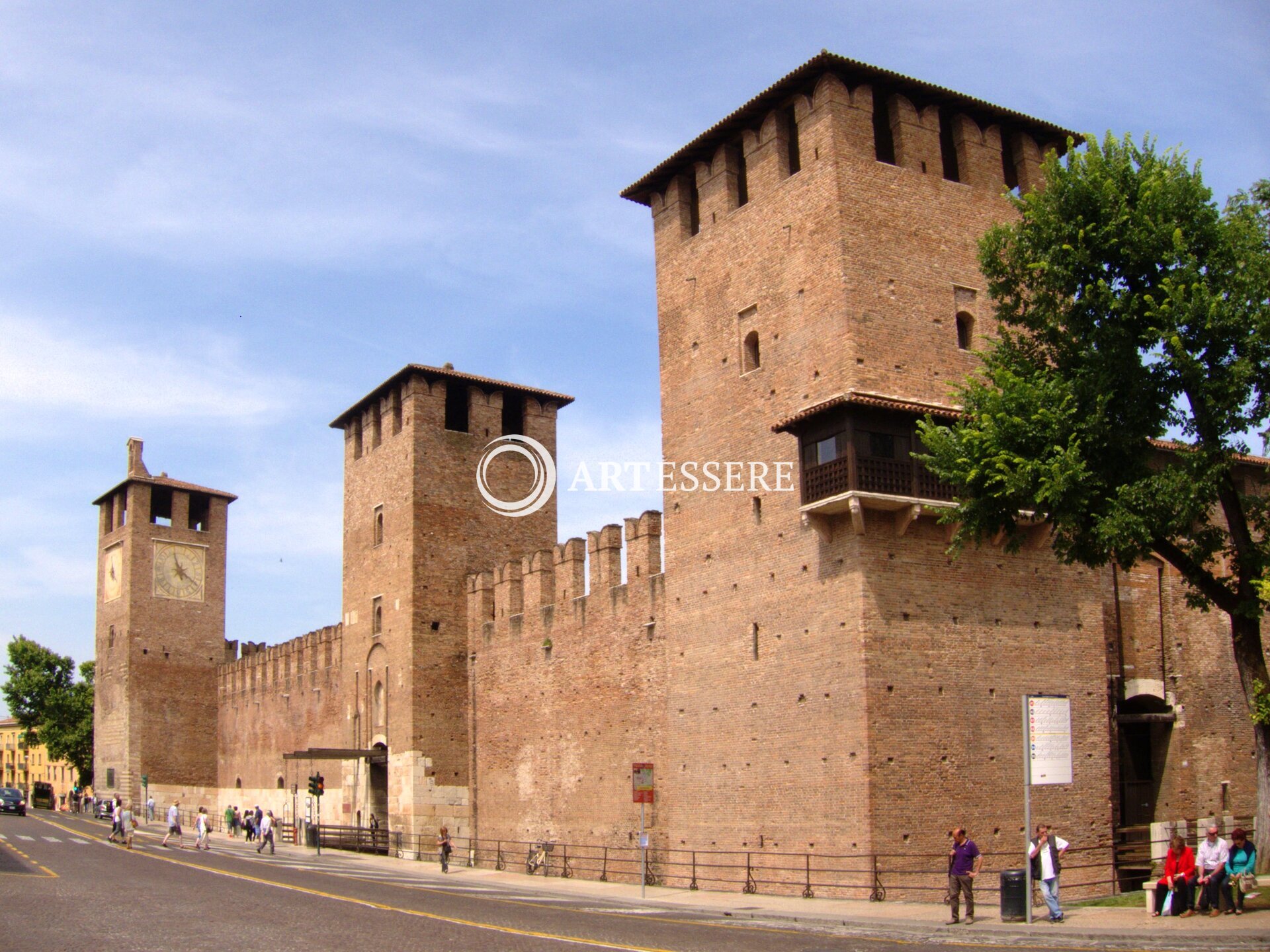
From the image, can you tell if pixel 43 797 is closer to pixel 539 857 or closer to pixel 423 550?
pixel 423 550

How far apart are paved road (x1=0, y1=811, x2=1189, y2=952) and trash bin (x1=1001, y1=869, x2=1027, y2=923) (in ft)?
7.90

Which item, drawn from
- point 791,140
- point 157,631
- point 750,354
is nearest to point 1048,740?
point 750,354

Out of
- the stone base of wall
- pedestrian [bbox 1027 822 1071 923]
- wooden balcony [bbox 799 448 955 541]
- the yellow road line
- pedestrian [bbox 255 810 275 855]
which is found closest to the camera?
pedestrian [bbox 1027 822 1071 923]

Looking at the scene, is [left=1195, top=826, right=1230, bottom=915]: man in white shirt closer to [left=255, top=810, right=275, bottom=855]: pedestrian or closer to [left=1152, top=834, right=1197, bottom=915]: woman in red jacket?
[left=1152, top=834, right=1197, bottom=915]: woman in red jacket

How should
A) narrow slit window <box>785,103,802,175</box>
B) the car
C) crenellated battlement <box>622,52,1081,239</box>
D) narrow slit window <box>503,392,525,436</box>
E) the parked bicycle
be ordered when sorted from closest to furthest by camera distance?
crenellated battlement <box>622,52,1081,239</box>
narrow slit window <box>785,103,802,175</box>
the parked bicycle
narrow slit window <box>503,392,525,436</box>
the car

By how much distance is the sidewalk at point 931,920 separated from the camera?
47.5 ft

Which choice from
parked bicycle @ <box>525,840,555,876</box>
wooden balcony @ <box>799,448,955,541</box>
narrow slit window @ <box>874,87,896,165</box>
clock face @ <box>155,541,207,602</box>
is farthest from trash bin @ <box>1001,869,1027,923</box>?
clock face @ <box>155,541,207,602</box>

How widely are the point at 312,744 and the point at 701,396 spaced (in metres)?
22.9

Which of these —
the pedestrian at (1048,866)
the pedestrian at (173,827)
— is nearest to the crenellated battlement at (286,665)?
the pedestrian at (173,827)

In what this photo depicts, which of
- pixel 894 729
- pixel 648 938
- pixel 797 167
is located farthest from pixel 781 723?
pixel 797 167

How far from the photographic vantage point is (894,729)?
20547mm

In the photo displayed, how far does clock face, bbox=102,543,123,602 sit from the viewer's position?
57812mm

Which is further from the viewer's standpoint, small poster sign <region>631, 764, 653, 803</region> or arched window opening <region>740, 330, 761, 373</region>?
arched window opening <region>740, 330, 761, 373</region>

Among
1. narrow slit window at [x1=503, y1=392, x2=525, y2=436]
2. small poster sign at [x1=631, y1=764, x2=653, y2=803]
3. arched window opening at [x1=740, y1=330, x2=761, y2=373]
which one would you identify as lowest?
small poster sign at [x1=631, y1=764, x2=653, y2=803]
